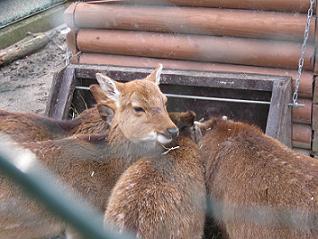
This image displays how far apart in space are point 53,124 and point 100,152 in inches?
18.0

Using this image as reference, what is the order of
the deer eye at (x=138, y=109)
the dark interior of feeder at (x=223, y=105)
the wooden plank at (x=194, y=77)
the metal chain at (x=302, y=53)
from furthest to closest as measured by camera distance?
1. the dark interior of feeder at (x=223, y=105)
2. the wooden plank at (x=194, y=77)
3. the metal chain at (x=302, y=53)
4. the deer eye at (x=138, y=109)

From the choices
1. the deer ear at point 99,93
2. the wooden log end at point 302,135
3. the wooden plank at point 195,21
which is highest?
the wooden plank at point 195,21

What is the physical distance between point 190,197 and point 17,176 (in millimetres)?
2079

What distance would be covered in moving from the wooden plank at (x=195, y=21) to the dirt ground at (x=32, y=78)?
1170 mm

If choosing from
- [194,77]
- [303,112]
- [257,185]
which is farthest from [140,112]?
[303,112]

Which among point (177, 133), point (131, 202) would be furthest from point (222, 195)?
point (131, 202)

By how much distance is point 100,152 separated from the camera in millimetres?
3383

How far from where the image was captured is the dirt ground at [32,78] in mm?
5583

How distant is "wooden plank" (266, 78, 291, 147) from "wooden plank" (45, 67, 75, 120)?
58.3 inches

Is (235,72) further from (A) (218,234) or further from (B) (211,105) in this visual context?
(A) (218,234)

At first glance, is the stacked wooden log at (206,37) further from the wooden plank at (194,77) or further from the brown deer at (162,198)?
the brown deer at (162,198)

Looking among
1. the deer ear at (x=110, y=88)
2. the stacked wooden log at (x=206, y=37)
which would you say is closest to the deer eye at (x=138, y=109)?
the deer ear at (x=110, y=88)

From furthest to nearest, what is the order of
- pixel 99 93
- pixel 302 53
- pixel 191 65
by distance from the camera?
pixel 191 65
pixel 302 53
pixel 99 93

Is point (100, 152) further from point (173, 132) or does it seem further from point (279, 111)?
point (279, 111)
